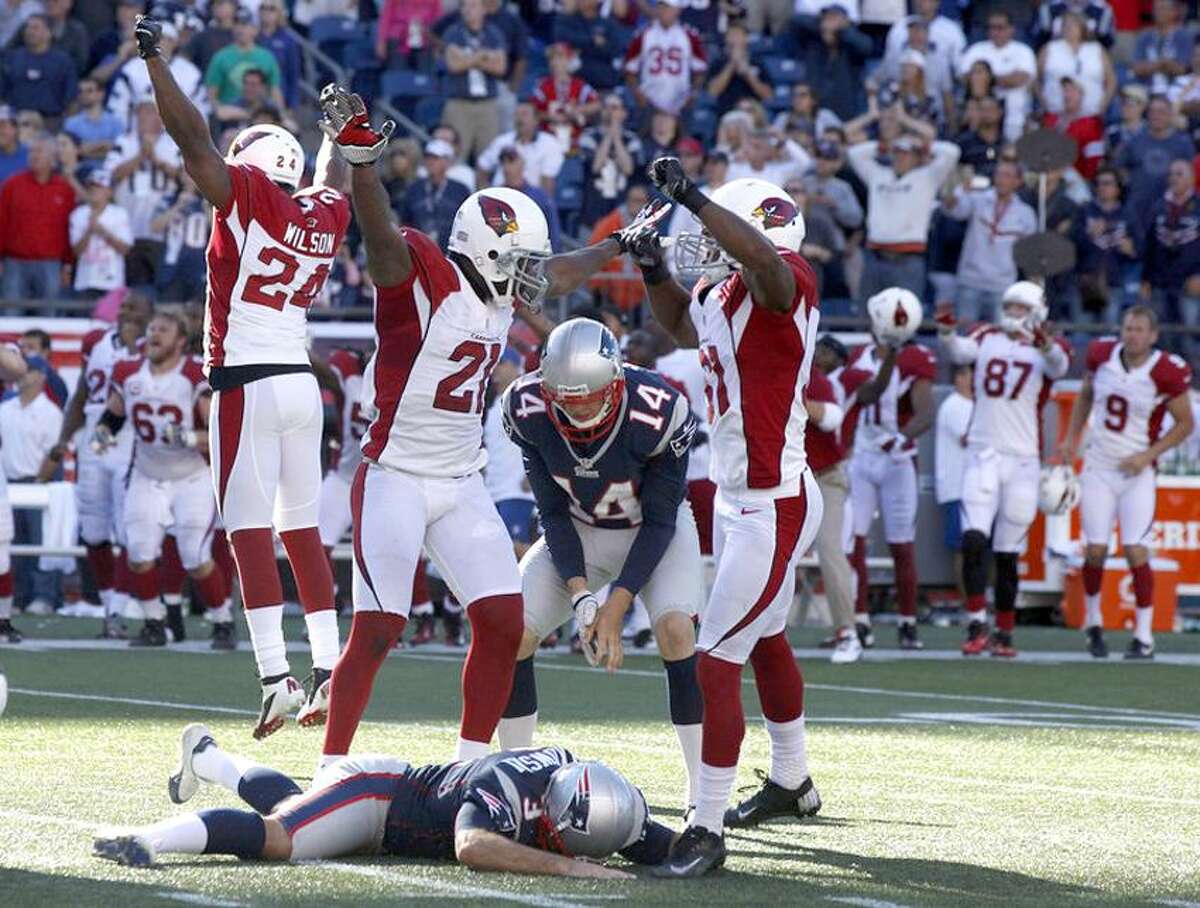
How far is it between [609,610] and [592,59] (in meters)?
14.3

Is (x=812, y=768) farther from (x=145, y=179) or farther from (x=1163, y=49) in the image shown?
(x=1163, y=49)

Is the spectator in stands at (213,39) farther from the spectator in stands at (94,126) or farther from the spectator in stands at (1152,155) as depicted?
the spectator in stands at (1152,155)

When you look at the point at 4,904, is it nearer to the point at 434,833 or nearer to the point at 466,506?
the point at 434,833

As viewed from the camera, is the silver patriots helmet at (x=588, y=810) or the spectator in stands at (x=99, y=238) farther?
the spectator in stands at (x=99, y=238)

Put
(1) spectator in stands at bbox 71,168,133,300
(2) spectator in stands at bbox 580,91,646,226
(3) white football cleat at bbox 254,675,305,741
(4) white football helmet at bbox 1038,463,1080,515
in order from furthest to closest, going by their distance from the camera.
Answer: (2) spectator in stands at bbox 580,91,646,226
(1) spectator in stands at bbox 71,168,133,300
(4) white football helmet at bbox 1038,463,1080,515
(3) white football cleat at bbox 254,675,305,741

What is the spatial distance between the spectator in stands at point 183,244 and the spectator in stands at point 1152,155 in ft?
24.8

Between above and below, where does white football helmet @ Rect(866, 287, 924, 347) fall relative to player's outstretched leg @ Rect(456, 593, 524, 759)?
above

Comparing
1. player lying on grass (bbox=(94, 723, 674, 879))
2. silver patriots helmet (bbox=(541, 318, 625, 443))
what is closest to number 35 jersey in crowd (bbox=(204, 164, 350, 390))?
silver patriots helmet (bbox=(541, 318, 625, 443))

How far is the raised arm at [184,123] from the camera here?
7.77 meters

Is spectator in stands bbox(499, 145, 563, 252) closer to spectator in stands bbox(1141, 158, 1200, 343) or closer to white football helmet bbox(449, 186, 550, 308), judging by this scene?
spectator in stands bbox(1141, 158, 1200, 343)

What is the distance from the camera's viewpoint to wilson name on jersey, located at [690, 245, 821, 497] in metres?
7.04

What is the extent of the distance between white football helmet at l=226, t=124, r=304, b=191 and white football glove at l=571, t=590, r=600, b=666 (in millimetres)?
2914

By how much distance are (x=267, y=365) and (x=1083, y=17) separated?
549 inches

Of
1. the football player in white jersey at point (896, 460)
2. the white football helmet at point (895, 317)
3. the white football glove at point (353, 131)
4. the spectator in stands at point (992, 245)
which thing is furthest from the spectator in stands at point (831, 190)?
the white football glove at point (353, 131)
